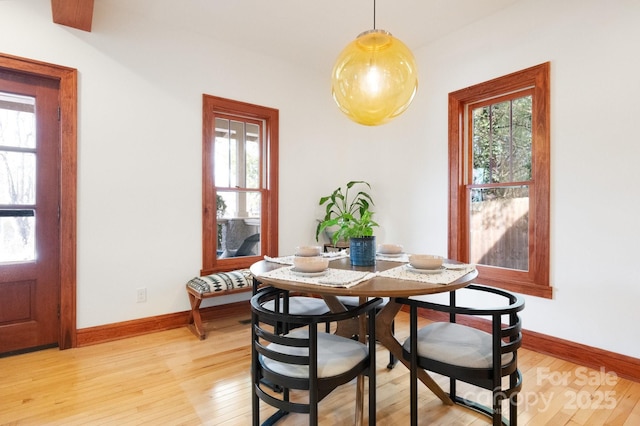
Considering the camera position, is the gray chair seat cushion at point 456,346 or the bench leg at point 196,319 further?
the bench leg at point 196,319

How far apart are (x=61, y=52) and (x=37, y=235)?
1444 millimetres

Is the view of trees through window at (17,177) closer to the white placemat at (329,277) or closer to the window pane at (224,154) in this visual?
the window pane at (224,154)

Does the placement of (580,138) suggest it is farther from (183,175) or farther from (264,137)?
(183,175)

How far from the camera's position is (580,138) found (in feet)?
7.89

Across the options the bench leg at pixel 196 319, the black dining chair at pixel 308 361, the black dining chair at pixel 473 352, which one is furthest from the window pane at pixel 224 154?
the black dining chair at pixel 473 352

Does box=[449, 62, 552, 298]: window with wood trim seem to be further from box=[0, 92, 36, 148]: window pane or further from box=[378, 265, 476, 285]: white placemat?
box=[0, 92, 36, 148]: window pane

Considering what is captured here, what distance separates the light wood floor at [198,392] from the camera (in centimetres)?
176

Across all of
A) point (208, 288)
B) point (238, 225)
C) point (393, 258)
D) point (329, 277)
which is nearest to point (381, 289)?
point (329, 277)

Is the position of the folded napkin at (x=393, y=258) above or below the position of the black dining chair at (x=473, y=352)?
above

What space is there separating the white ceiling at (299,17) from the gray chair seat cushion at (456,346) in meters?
2.57

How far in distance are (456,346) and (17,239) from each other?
3.13 metres

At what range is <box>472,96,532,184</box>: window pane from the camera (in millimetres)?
2783

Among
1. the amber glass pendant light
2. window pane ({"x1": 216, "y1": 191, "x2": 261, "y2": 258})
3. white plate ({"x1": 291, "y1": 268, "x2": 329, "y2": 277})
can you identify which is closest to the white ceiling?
the amber glass pendant light

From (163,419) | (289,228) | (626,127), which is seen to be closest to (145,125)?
(289,228)
